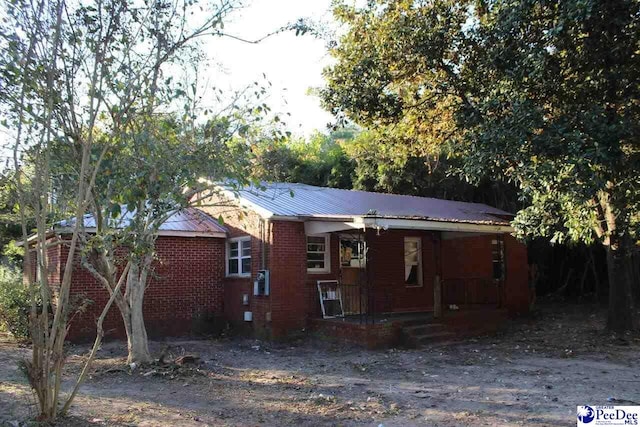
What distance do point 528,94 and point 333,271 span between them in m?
6.81

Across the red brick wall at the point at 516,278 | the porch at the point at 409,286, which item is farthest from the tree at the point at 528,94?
the red brick wall at the point at 516,278

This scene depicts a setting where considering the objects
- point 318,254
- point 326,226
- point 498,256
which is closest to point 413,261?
point 498,256

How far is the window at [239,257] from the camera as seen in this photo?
1499 centimetres

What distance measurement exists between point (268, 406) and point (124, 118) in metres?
4.11

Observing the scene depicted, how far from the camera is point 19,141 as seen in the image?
5711 mm

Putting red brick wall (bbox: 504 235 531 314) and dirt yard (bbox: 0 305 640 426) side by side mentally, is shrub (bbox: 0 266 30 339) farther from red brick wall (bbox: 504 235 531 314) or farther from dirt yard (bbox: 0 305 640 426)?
red brick wall (bbox: 504 235 531 314)

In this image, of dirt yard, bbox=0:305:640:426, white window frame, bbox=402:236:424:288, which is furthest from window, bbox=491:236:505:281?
dirt yard, bbox=0:305:640:426

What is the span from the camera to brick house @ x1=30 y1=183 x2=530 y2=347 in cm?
1342

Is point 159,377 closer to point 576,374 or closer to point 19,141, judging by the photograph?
point 19,141

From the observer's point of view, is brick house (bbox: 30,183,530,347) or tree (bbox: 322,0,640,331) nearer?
tree (bbox: 322,0,640,331)

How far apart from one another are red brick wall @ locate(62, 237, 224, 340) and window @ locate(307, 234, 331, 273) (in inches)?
106

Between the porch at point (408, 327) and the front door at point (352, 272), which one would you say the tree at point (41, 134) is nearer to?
the porch at point (408, 327)

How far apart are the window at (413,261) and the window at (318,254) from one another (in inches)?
118

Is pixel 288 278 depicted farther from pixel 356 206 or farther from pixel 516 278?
pixel 516 278
